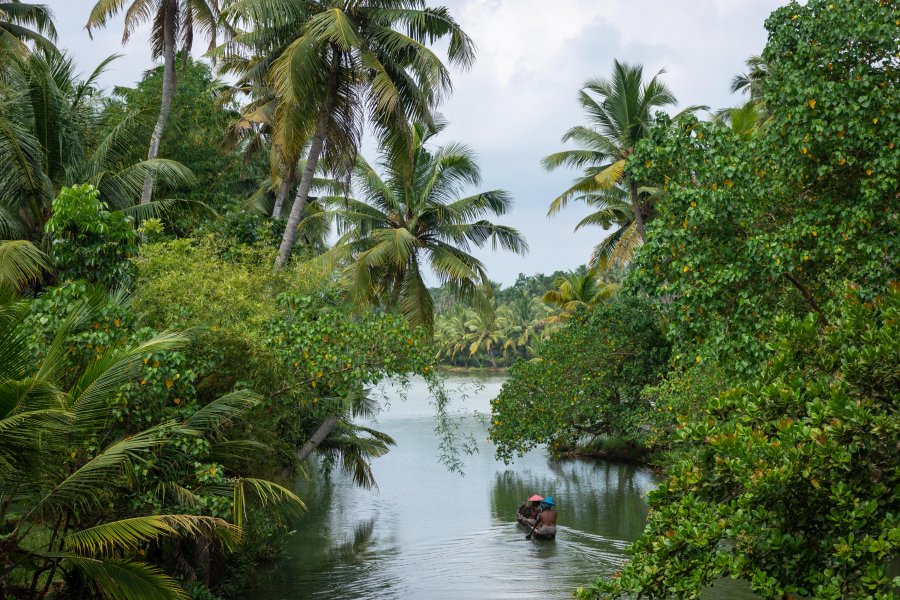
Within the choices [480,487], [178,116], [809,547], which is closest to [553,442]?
[480,487]

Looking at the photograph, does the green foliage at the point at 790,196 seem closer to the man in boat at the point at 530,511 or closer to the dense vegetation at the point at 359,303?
the dense vegetation at the point at 359,303

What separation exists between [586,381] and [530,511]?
5.28 m

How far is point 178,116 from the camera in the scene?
18.6 meters

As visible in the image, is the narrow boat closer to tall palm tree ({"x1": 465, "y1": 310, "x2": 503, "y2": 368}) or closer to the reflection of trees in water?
the reflection of trees in water

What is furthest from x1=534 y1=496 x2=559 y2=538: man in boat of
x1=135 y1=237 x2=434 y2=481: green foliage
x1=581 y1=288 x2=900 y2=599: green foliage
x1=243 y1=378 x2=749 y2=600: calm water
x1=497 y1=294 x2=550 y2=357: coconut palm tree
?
x1=497 y1=294 x2=550 y2=357: coconut palm tree

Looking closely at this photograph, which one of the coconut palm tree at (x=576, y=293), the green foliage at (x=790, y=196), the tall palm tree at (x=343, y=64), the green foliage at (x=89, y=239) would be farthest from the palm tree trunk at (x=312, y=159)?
the coconut palm tree at (x=576, y=293)

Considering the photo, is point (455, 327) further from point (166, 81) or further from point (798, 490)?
point (798, 490)

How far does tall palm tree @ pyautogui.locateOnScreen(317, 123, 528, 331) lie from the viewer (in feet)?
62.7

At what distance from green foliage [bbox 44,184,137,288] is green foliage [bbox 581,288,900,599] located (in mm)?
7020

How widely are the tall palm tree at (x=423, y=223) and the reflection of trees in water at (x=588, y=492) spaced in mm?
5109

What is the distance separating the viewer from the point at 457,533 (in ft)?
54.9

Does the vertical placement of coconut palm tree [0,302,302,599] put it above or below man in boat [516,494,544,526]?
above

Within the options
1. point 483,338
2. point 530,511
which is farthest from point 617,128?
point 483,338

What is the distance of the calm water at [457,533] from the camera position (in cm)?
1302
